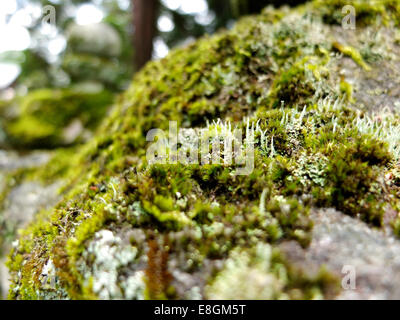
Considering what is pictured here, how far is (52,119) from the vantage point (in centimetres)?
743

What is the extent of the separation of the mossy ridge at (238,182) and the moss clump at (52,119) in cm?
413

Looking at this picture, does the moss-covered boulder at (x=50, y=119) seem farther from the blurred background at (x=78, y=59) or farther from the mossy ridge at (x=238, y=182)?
the mossy ridge at (x=238, y=182)

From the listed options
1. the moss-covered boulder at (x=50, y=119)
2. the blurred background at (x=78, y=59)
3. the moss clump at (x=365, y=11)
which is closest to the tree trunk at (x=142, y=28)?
the blurred background at (x=78, y=59)

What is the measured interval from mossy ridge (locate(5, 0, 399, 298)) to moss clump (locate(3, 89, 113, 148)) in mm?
4133

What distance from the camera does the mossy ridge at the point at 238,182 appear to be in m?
2.09

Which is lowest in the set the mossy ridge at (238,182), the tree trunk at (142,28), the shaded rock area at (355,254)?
the shaded rock area at (355,254)

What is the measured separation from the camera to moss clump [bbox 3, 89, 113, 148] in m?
7.22

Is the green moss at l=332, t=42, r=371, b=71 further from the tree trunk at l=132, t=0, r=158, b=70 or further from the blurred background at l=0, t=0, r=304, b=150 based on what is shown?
the tree trunk at l=132, t=0, r=158, b=70

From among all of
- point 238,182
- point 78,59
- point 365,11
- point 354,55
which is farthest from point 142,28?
point 238,182

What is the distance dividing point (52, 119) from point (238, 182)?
6905 mm

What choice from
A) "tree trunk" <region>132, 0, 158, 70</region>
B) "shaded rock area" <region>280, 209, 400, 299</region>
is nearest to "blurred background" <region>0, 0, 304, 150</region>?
"tree trunk" <region>132, 0, 158, 70</region>

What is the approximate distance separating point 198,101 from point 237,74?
A: 0.72m
